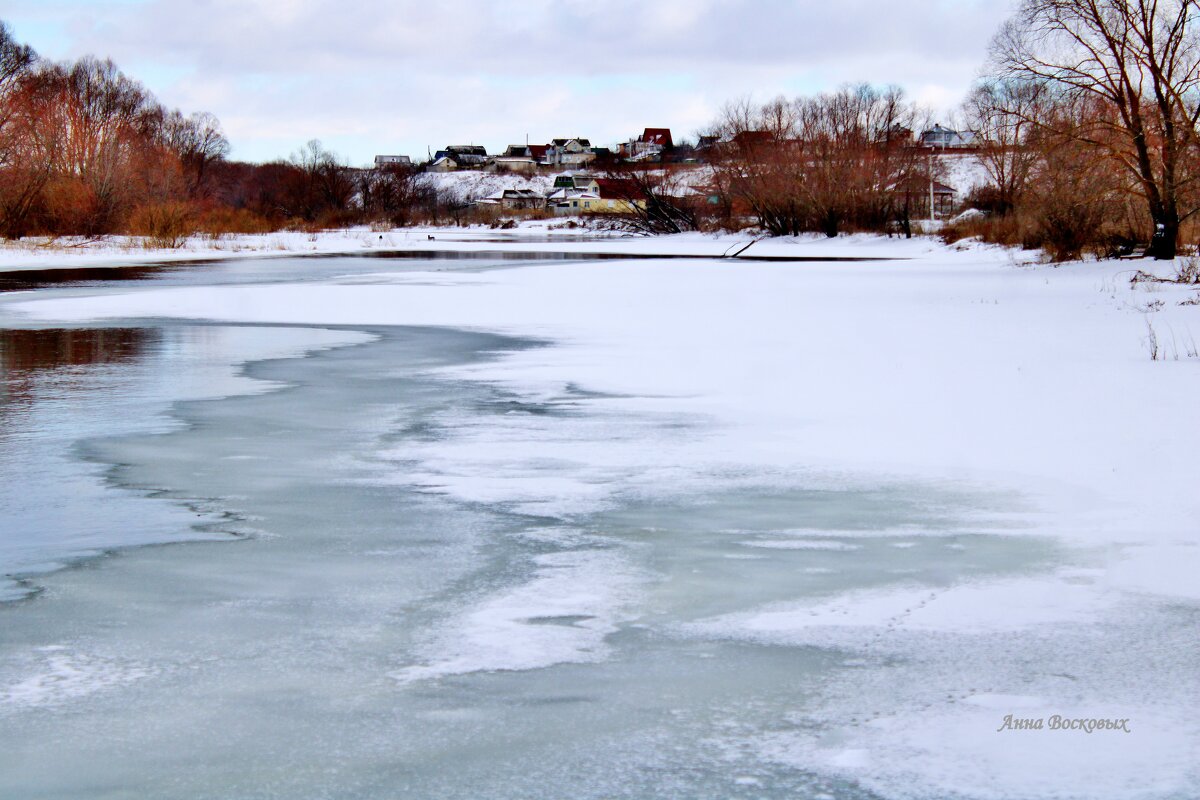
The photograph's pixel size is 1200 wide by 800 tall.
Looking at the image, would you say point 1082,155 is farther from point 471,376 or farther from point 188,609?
point 188,609

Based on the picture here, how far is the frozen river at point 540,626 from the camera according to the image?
3609 mm

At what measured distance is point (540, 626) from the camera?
4863 mm

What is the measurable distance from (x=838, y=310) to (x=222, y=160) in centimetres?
13062

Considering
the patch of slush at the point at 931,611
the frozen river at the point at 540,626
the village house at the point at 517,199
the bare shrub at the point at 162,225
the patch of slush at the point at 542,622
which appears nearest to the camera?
the frozen river at the point at 540,626

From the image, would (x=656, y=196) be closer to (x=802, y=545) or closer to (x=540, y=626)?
(x=802, y=545)

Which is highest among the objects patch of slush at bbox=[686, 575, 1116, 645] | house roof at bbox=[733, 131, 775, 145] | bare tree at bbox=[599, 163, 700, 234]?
house roof at bbox=[733, 131, 775, 145]

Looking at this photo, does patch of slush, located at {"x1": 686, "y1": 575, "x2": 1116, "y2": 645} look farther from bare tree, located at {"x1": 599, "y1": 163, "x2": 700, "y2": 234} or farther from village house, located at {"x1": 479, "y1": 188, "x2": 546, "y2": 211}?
village house, located at {"x1": 479, "y1": 188, "x2": 546, "y2": 211}

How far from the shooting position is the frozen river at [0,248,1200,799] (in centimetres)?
361

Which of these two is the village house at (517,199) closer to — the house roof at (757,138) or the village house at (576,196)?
the village house at (576,196)

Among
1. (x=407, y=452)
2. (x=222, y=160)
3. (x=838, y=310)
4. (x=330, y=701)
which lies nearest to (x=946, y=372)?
(x=407, y=452)

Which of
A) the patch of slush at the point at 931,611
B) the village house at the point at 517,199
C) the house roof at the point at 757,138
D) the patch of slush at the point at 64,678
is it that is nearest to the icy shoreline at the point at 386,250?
the house roof at the point at 757,138

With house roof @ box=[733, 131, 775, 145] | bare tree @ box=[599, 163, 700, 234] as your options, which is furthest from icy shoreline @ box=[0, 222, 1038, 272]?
bare tree @ box=[599, 163, 700, 234]

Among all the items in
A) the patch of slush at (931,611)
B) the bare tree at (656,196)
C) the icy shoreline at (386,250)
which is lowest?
the patch of slush at (931,611)

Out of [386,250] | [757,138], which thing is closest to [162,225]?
[386,250]
